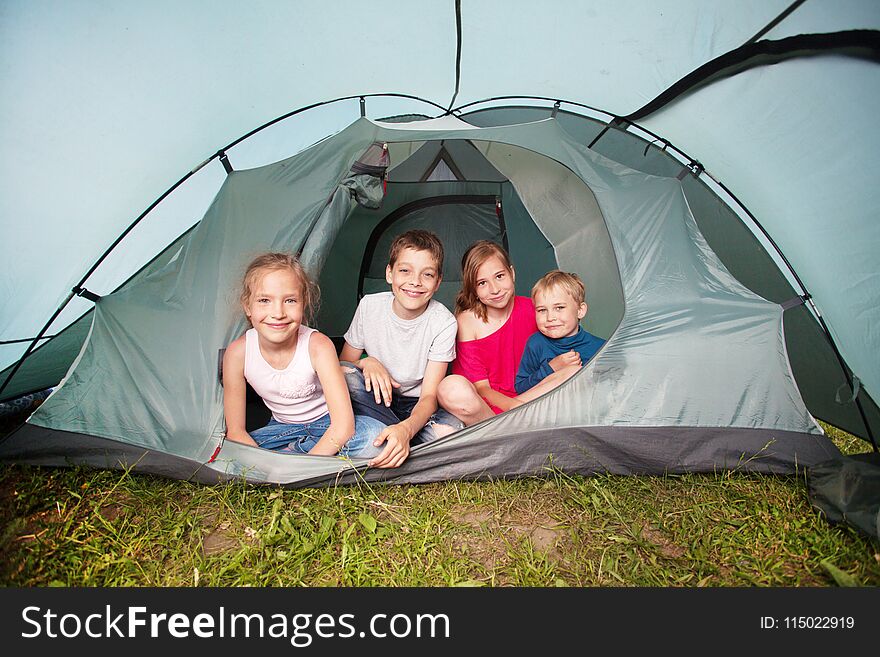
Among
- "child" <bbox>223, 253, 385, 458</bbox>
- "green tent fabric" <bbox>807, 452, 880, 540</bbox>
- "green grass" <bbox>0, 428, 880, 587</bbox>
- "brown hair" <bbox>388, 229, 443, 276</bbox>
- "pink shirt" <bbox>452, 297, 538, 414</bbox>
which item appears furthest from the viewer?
"pink shirt" <bbox>452, 297, 538, 414</bbox>

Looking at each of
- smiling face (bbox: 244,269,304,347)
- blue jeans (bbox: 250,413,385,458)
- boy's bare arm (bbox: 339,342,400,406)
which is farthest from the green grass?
smiling face (bbox: 244,269,304,347)

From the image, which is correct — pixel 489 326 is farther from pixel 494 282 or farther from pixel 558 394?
pixel 558 394

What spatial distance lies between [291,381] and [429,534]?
2.02 feet

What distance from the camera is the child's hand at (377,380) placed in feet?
5.92

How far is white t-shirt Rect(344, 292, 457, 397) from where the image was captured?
195 cm

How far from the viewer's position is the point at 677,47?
1888 millimetres

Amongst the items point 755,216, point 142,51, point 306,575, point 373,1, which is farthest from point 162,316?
point 755,216

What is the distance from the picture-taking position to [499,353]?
2.24 m

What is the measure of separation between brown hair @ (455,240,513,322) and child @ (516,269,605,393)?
171mm

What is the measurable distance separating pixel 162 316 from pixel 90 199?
16.7 inches

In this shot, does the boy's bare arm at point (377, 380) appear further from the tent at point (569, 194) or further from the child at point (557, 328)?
the child at point (557, 328)

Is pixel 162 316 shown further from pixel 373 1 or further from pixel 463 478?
pixel 373 1

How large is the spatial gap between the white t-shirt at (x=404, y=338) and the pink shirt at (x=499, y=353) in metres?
0.22

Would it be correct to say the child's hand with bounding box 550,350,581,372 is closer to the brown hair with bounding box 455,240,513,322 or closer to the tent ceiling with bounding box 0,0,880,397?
the brown hair with bounding box 455,240,513,322
